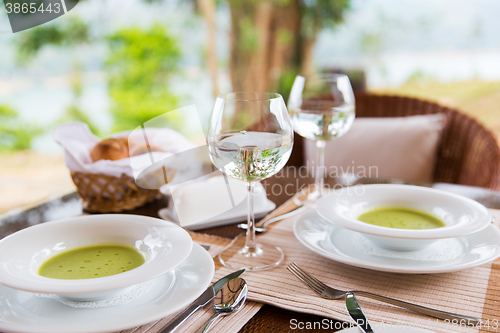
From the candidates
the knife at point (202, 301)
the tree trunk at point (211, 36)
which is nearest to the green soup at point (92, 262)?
the knife at point (202, 301)

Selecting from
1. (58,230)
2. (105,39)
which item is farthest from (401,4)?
(58,230)

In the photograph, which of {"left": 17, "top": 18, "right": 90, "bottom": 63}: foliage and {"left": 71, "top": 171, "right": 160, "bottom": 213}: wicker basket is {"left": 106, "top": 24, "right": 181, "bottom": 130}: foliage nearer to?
{"left": 17, "top": 18, "right": 90, "bottom": 63}: foliage

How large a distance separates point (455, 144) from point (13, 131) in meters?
4.11

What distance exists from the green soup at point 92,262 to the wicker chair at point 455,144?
3.78 ft

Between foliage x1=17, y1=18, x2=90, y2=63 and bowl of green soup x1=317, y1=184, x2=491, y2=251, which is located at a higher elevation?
foliage x1=17, y1=18, x2=90, y2=63

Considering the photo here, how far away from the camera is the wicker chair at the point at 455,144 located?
5.12ft

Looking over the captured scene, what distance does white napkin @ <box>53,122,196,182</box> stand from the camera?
3.45ft

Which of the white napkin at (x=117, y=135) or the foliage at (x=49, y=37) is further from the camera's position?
the foliage at (x=49, y=37)

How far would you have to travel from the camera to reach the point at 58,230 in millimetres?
710

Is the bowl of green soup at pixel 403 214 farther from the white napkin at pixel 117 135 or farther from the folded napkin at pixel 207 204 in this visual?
the white napkin at pixel 117 135

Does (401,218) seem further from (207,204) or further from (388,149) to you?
(388,149)

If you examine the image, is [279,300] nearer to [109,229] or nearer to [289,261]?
[289,261]

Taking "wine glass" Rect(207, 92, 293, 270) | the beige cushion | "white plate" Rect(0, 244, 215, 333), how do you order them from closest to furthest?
"white plate" Rect(0, 244, 215, 333) → "wine glass" Rect(207, 92, 293, 270) → the beige cushion

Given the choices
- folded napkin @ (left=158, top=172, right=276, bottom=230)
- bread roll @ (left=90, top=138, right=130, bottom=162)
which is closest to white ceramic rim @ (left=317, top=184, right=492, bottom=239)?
folded napkin @ (left=158, top=172, right=276, bottom=230)
